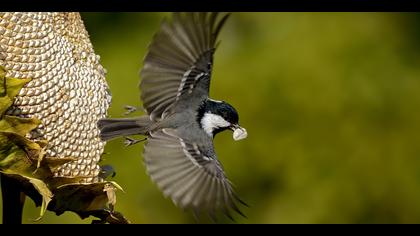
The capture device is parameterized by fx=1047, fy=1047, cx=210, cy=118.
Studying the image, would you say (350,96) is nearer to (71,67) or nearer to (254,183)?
(254,183)

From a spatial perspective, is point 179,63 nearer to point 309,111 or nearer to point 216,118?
point 216,118

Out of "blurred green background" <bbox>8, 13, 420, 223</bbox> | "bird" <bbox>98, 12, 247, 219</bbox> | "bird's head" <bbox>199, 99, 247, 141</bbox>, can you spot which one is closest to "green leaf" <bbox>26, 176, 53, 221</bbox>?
"bird" <bbox>98, 12, 247, 219</bbox>

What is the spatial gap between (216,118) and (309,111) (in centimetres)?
180

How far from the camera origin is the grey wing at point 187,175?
1.59 meters

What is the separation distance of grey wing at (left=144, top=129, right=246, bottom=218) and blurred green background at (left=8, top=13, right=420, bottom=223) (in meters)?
1.58

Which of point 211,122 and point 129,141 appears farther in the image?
point 129,141

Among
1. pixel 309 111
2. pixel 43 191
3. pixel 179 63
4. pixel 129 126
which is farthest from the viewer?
pixel 309 111

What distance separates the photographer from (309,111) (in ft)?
11.5

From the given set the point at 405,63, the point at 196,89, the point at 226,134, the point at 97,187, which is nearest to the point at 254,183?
the point at 226,134

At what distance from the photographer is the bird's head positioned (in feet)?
5.63

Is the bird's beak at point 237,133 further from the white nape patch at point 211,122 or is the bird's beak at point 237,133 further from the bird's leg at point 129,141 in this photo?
the bird's leg at point 129,141

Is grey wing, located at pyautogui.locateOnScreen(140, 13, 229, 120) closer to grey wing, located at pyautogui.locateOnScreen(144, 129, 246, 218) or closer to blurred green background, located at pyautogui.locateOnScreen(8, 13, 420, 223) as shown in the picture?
grey wing, located at pyautogui.locateOnScreen(144, 129, 246, 218)

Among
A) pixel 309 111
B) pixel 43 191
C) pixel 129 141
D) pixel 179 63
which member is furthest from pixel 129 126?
pixel 309 111

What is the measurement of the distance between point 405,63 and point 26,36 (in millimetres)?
2497
